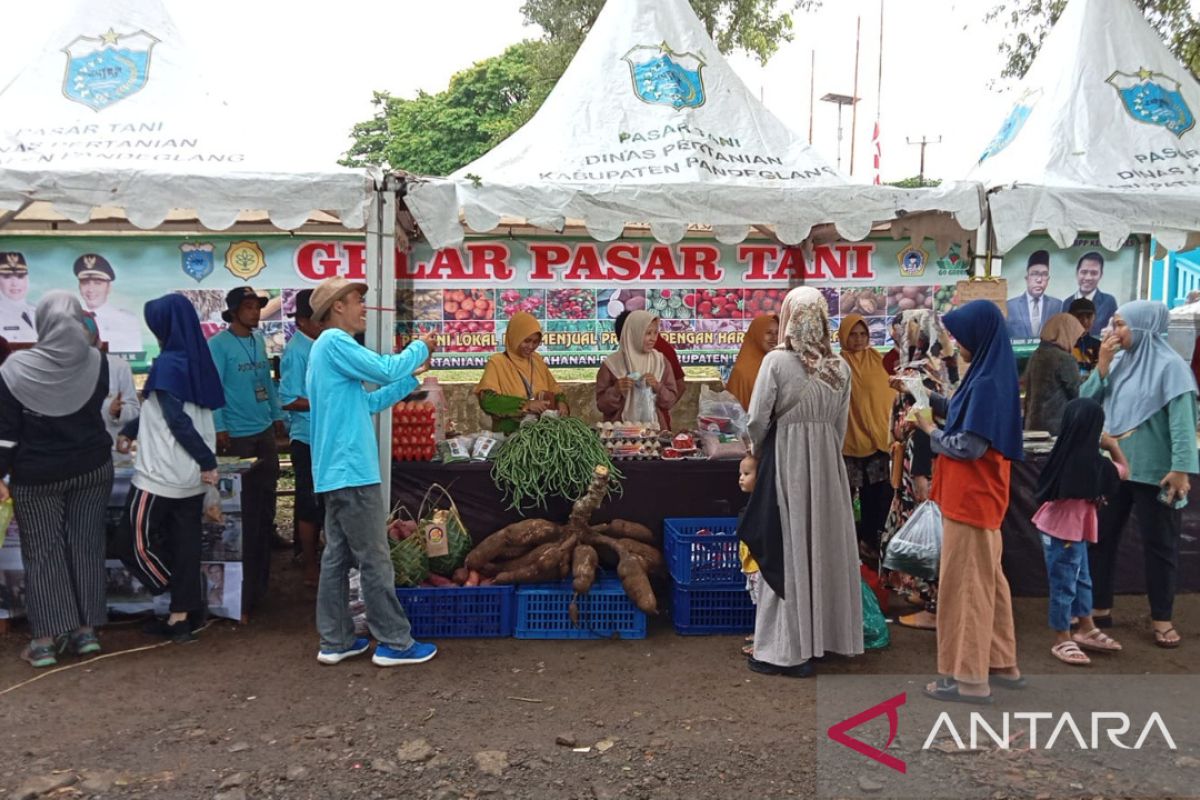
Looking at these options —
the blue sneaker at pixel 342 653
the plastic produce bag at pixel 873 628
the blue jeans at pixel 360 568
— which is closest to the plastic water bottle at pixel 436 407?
the blue jeans at pixel 360 568

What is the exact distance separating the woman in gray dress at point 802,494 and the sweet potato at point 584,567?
90cm

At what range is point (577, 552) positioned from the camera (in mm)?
4730

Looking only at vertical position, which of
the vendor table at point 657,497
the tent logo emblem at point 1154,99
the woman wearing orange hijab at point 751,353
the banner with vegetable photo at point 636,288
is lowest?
the vendor table at point 657,497

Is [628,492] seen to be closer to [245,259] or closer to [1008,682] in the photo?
[1008,682]

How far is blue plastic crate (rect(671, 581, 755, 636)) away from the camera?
4785 mm

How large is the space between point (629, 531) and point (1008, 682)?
2005 mm

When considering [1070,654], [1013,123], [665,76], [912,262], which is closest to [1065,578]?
[1070,654]

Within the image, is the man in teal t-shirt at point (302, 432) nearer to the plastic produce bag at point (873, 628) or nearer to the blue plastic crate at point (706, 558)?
the blue plastic crate at point (706, 558)

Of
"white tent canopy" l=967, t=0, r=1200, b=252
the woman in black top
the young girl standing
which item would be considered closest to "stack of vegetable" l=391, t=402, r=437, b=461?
the woman in black top

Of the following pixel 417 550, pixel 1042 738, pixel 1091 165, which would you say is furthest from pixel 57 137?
pixel 1091 165

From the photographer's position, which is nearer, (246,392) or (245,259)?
(246,392)

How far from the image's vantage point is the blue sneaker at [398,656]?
4.34 metres

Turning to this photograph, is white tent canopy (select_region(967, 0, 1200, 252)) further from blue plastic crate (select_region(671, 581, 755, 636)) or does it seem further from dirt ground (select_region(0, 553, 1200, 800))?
blue plastic crate (select_region(671, 581, 755, 636))

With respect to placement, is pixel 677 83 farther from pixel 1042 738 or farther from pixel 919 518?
pixel 1042 738
